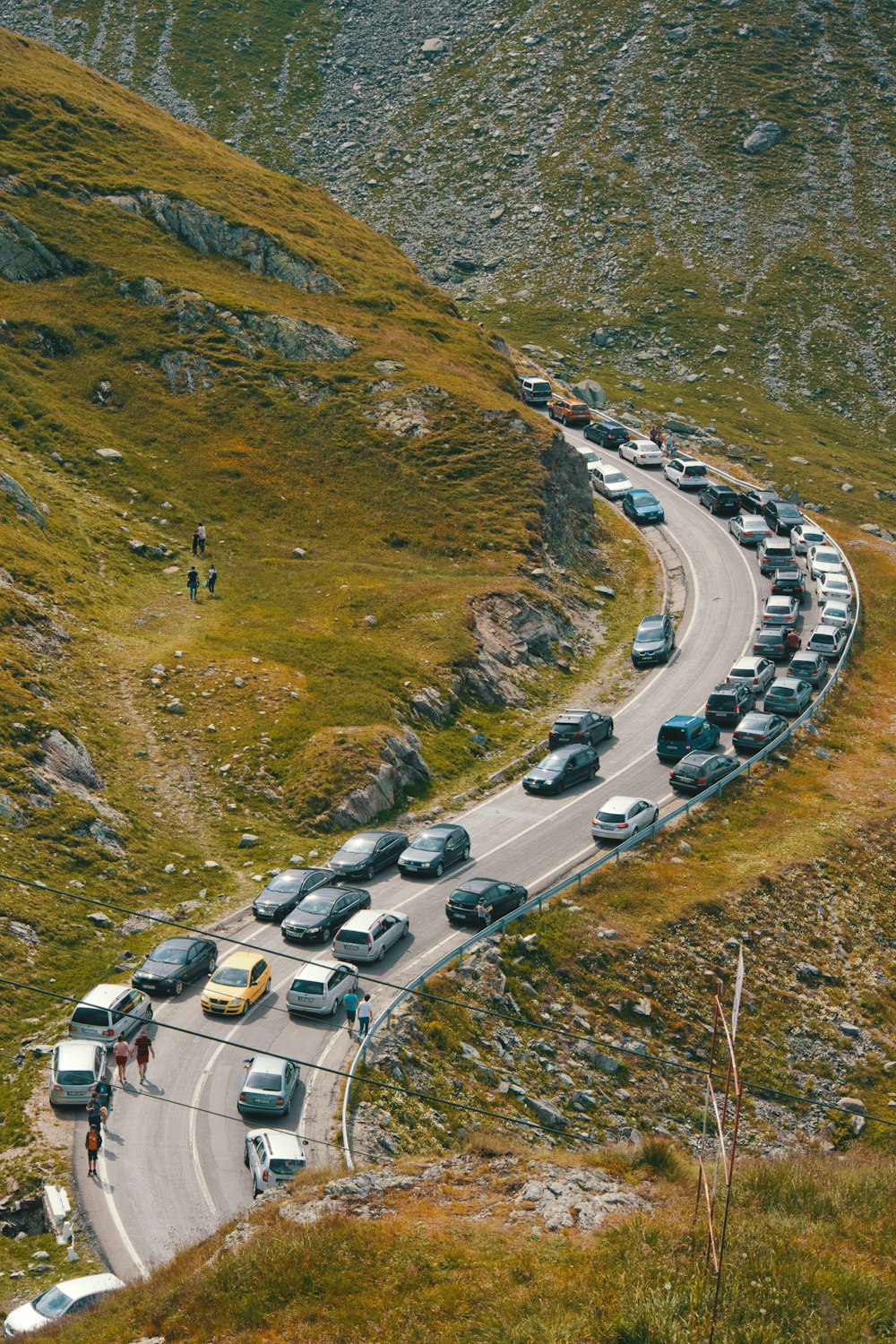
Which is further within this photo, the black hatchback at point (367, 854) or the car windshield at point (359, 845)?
the car windshield at point (359, 845)

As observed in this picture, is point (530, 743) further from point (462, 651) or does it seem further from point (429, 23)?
point (429, 23)

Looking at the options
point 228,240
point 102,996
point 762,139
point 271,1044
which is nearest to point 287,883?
point 271,1044

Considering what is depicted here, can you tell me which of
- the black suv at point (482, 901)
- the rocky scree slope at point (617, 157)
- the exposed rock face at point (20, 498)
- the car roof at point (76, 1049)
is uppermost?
the rocky scree slope at point (617, 157)

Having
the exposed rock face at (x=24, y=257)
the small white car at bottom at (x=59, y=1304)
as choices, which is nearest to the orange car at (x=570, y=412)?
the exposed rock face at (x=24, y=257)

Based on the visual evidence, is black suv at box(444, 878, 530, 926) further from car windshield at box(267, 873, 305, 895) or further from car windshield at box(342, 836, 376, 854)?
car windshield at box(267, 873, 305, 895)

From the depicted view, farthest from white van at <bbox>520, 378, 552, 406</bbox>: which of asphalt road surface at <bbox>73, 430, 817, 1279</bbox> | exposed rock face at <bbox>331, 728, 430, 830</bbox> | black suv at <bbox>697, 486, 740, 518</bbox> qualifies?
exposed rock face at <bbox>331, 728, 430, 830</bbox>

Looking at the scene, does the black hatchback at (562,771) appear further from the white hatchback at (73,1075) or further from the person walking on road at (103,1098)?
the person walking on road at (103,1098)

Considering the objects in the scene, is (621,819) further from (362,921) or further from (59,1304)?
(59,1304)

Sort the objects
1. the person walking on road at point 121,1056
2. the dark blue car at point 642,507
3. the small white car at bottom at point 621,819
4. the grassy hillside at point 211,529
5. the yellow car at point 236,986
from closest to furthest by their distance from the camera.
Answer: the person walking on road at point 121,1056 → the yellow car at point 236,986 → the grassy hillside at point 211,529 → the small white car at bottom at point 621,819 → the dark blue car at point 642,507

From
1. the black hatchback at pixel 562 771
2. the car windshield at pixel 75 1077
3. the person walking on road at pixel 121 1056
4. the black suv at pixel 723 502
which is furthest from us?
the black suv at pixel 723 502
